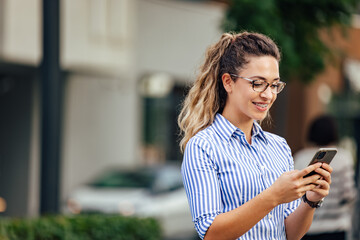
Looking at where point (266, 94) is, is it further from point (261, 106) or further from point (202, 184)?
point (202, 184)

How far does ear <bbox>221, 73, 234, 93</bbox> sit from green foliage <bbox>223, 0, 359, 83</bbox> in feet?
23.3

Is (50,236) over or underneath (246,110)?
underneath

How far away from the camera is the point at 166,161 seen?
2092cm

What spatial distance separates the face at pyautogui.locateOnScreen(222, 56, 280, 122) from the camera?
2.96 m

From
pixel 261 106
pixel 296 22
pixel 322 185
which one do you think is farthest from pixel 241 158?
pixel 296 22

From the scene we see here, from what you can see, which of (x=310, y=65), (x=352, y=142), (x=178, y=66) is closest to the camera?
(x=310, y=65)

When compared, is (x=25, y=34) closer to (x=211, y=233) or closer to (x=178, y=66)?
(x=178, y=66)

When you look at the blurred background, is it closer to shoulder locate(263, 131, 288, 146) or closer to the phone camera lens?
shoulder locate(263, 131, 288, 146)

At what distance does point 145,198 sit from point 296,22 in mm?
3783

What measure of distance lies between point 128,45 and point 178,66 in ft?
11.2

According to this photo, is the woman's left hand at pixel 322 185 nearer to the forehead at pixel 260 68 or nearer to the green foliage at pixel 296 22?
the forehead at pixel 260 68

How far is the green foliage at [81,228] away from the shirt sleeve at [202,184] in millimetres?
3306

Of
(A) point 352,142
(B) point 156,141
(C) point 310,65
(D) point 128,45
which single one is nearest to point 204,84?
(C) point 310,65

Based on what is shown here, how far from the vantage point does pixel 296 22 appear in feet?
37.2
